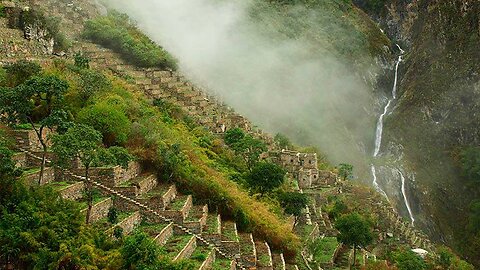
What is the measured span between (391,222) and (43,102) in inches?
1000

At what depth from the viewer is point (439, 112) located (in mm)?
75125

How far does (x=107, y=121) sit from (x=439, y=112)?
64.5 metres

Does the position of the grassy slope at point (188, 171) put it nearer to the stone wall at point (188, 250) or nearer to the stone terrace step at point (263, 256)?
the stone terrace step at point (263, 256)

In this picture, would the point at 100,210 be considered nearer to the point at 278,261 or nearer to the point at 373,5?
the point at 278,261

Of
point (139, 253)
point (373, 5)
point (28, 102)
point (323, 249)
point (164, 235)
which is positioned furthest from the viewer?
point (373, 5)

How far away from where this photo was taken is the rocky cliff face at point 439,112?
62094 mm

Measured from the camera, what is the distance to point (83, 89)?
20469 millimetres

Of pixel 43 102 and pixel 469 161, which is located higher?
pixel 469 161

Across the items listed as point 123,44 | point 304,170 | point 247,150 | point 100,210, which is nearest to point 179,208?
point 100,210

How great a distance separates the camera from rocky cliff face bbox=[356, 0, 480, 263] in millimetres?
62094

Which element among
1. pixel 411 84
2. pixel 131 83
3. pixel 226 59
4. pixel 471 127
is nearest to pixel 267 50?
pixel 226 59

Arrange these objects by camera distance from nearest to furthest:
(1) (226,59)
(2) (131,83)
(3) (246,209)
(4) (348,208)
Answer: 1. (3) (246,209)
2. (2) (131,83)
3. (4) (348,208)
4. (1) (226,59)

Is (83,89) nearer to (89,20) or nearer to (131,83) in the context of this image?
(131,83)

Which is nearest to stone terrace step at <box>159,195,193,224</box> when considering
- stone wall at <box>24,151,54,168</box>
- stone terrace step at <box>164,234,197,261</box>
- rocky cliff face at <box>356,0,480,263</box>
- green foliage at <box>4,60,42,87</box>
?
stone terrace step at <box>164,234,197,261</box>
